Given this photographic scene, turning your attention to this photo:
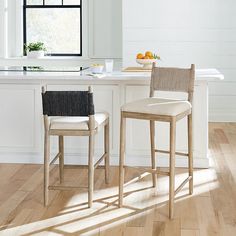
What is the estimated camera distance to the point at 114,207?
3965mm

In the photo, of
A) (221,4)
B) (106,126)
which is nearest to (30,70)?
(106,126)

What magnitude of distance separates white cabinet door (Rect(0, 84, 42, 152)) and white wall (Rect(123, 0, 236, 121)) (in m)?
2.45

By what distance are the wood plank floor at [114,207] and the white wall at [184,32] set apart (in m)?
2.61

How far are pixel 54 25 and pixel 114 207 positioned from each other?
4.78 metres

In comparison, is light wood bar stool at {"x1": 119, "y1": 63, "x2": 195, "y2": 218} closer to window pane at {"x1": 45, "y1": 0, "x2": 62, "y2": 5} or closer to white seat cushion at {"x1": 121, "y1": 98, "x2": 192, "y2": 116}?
white seat cushion at {"x1": 121, "y1": 98, "x2": 192, "y2": 116}

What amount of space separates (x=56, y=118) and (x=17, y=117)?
1.20 m

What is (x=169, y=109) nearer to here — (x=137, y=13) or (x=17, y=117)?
(x=17, y=117)

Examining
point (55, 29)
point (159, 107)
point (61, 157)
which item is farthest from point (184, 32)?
point (159, 107)

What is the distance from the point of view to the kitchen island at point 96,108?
4961 millimetres

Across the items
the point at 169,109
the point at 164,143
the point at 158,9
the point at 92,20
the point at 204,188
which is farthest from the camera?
the point at 92,20

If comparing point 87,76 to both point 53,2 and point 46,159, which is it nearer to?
point 46,159

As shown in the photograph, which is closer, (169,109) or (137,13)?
(169,109)

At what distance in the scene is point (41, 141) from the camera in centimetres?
513

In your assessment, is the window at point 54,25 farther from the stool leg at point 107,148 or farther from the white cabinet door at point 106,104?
the stool leg at point 107,148
